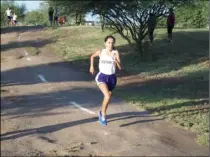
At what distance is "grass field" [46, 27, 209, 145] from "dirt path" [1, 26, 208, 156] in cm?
68

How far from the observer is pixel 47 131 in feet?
58.4

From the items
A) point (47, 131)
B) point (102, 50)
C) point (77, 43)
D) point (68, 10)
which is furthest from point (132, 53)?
point (102, 50)

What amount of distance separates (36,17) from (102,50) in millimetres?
43928

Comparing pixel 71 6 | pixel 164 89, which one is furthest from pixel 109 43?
pixel 164 89

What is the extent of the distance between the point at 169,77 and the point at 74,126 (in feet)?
26.3

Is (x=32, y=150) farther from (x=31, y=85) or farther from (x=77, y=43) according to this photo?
(x=77, y=43)

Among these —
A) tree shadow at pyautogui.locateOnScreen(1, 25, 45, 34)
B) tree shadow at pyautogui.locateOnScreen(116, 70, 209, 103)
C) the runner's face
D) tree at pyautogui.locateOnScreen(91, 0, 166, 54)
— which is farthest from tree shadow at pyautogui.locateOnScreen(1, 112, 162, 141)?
tree shadow at pyautogui.locateOnScreen(1, 25, 45, 34)

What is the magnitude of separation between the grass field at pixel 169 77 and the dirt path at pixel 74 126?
0.68 meters

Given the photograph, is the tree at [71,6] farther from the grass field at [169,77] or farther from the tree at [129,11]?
the tree at [129,11]

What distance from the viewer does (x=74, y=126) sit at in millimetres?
17812

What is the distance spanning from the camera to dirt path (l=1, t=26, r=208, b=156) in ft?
49.7

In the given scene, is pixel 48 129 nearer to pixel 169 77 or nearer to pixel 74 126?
pixel 74 126

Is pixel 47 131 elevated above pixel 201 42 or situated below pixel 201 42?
below

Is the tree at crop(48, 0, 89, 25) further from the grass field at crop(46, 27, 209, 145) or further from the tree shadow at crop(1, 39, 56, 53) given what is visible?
the tree shadow at crop(1, 39, 56, 53)
